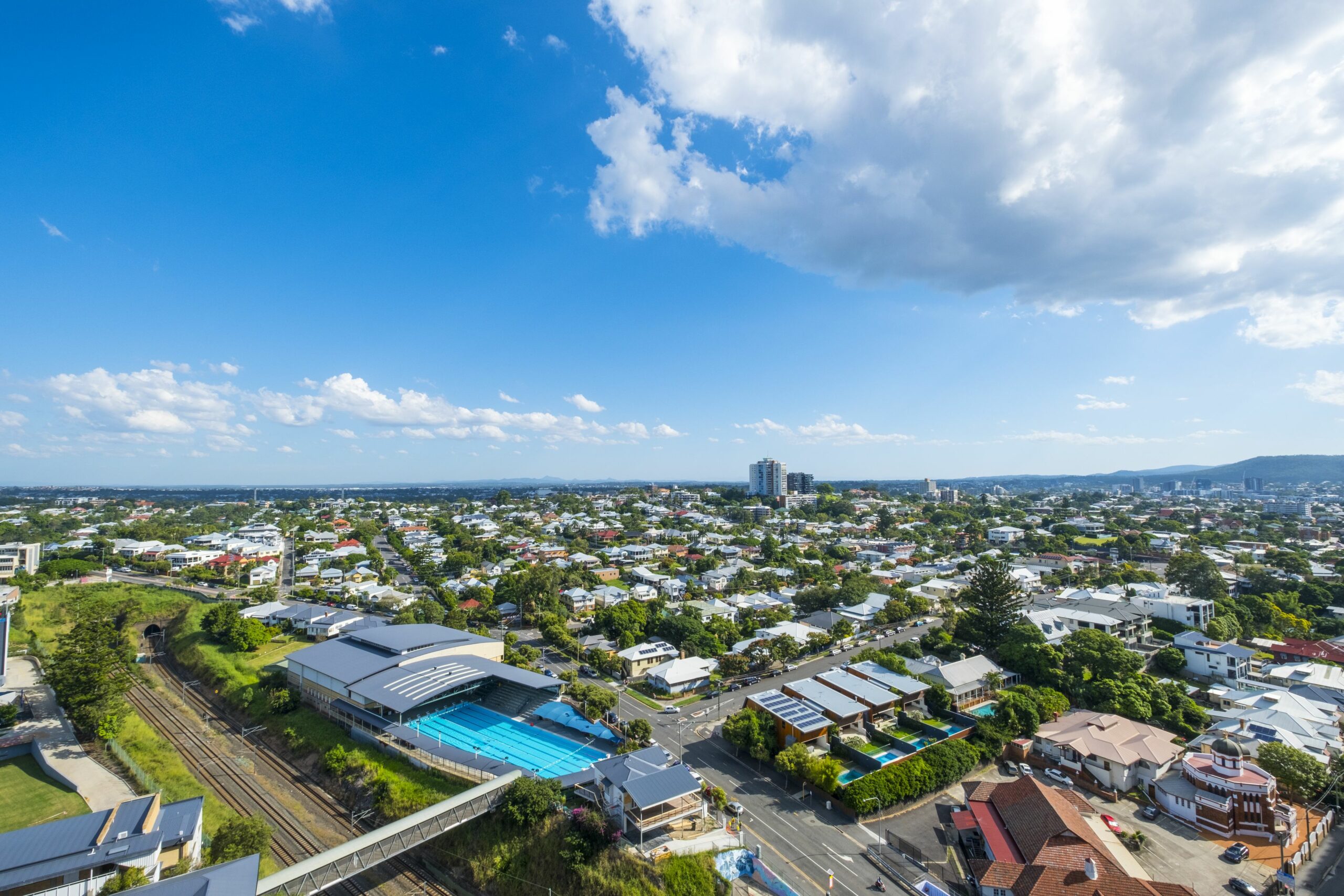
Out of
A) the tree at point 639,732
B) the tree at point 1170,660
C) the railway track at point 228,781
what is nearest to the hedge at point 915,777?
the tree at point 639,732

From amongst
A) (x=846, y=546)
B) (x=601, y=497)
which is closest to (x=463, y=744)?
(x=846, y=546)

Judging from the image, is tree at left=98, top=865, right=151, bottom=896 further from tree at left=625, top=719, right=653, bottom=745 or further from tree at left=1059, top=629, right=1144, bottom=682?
tree at left=1059, top=629, right=1144, bottom=682

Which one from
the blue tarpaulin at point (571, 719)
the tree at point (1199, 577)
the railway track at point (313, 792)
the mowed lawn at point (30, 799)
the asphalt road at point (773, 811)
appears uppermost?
the tree at point (1199, 577)

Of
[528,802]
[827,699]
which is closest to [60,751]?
[528,802]

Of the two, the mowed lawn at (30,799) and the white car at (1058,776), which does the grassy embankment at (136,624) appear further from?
the white car at (1058,776)

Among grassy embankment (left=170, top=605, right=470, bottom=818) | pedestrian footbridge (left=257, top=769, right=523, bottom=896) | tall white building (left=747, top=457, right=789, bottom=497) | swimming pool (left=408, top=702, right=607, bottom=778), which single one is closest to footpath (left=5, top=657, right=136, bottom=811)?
grassy embankment (left=170, top=605, right=470, bottom=818)

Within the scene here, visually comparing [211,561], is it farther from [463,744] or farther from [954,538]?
[954,538]
